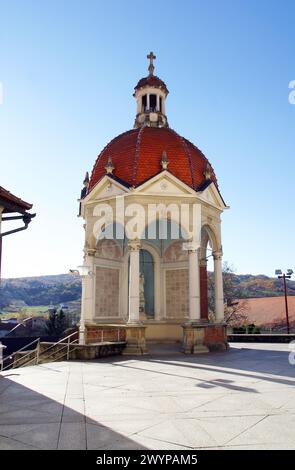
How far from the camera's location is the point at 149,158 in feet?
60.8

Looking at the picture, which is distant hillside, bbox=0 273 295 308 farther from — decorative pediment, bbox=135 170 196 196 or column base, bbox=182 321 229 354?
decorative pediment, bbox=135 170 196 196

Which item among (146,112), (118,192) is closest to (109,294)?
(118,192)

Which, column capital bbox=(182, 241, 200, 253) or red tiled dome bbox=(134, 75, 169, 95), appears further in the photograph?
red tiled dome bbox=(134, 75, 169, 95)

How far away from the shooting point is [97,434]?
5164 millimetres

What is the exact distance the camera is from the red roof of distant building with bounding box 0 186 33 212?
376 inches

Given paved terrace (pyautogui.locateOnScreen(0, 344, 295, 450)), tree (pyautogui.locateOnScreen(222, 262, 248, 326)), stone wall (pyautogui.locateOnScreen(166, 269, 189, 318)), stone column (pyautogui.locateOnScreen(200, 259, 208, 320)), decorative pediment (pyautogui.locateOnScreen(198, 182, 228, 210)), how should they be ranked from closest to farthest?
paved terrace (pyautogui.locateOnScreen(0, 344, 295, 450)), decorative pediment (pyautogui.locateOnScreen(198, 182, 228, 210)), stone column (pyautogui.locateOnScreen(200, 259, 208, 320)), stone wall (pyautogui.locateOnScreen(166, 269, 189, 318)), tree (pyautogui.locateOnScreen(222, 262, 248, 326))

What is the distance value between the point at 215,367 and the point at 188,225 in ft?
22.6

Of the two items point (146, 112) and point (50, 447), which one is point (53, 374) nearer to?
point (50, 447)

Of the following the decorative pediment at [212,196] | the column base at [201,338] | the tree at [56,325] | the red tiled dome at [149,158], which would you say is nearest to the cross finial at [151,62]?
the red tiled dome at [149,158]

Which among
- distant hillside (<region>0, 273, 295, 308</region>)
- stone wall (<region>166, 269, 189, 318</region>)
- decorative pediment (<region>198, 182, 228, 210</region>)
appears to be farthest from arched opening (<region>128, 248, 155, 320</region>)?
distant hillside (<region>0, 273, 295, 308</region>)

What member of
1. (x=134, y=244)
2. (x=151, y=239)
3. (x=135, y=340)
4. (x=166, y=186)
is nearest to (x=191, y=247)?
(x=134, y=244)

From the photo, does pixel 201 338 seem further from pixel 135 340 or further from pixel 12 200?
pixel 12 200

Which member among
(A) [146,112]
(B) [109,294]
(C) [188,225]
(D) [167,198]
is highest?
(A) [146,112]

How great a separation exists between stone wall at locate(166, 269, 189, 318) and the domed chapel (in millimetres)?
51
